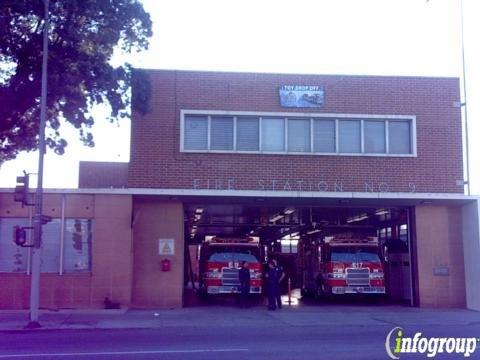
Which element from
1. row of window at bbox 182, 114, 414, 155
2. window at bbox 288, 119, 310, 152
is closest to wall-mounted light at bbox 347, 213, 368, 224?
row of window at bbox 182, 114, 414, 155

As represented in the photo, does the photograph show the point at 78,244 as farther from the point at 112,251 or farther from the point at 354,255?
the point at 354,255

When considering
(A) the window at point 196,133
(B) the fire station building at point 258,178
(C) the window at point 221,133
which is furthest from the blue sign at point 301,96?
(A) the window at point 196,133

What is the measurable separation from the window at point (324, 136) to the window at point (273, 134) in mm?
1238

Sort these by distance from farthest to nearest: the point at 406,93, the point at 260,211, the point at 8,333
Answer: the point at 260,211 < the point at 406,93 < the point at 8,333

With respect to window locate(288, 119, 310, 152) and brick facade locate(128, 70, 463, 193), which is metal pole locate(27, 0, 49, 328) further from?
window locate(288, 119, 310, 152)

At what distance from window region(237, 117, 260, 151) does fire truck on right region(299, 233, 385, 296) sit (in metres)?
5.94

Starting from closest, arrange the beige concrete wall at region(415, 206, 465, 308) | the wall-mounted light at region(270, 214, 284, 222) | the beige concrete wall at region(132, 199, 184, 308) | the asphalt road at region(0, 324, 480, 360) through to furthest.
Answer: the asphalt road at region(0, 324, 480, 360) → the beige concrete wall at region(132, 199, 184, 308) → the beige concrete wall at region(415, 206, 465, 308) → the wall-mounted light at region(270, 214, 284, 222)

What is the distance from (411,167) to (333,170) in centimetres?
300

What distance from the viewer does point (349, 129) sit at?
2688 centimetres

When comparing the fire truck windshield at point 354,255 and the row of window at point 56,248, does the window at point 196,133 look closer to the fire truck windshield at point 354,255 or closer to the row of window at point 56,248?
the row of window at point 56,248

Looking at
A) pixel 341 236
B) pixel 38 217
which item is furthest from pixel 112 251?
pixel 341 236

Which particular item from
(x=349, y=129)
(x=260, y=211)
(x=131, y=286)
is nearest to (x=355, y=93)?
(x=349, y=129)

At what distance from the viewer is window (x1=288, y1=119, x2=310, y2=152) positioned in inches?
1046

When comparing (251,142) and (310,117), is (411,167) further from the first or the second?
(251,142)
